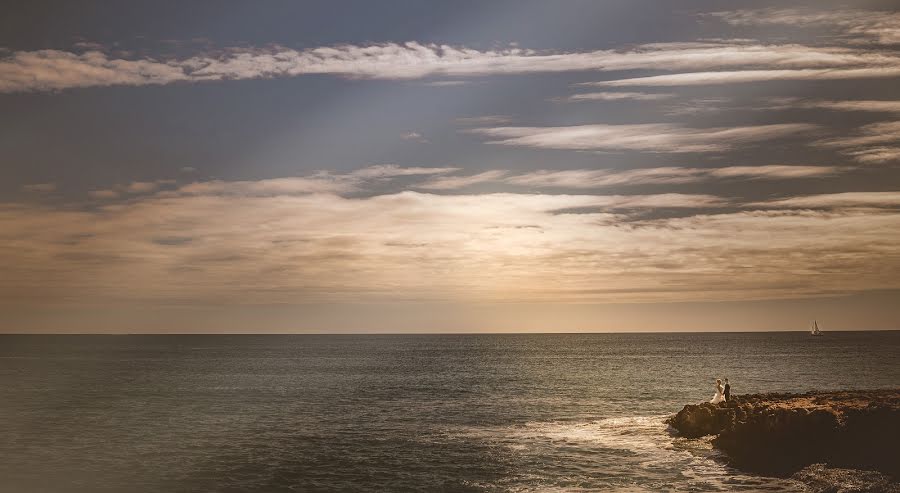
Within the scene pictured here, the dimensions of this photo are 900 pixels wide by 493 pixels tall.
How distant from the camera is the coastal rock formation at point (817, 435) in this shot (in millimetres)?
36406

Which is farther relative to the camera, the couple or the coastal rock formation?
the couple

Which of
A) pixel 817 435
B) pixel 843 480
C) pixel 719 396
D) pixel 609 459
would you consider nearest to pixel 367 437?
pixel 609 459

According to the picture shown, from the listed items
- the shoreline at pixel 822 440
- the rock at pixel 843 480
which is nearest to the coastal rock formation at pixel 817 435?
the shoreline at pixel 822 440

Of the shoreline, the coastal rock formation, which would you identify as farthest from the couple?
the coastal rock formation

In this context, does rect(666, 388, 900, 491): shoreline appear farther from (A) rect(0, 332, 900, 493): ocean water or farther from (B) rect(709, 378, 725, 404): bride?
(B) rect(709, 378, 725, 404): bride

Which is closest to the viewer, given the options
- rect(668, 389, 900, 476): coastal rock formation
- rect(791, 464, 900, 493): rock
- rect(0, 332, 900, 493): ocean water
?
rect(791, 464, 900, 493): rock

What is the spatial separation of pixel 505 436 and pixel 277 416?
23984 millimetres

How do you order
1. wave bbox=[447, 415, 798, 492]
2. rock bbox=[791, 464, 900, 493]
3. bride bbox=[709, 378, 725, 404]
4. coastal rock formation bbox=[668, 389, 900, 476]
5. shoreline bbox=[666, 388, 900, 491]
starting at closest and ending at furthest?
1. rock bbox=[791, 464, 900, 493]
2. shoreline bbox=[666, 388, 900, 491]
3. wave bbox=[447, 415, 798, 492]
4. coastal rock formation bbox=[668, 389, 900, 476]
5. bride bbox=[709, 378, 725, 404]

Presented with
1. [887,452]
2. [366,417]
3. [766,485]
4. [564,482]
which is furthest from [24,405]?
[887,452]

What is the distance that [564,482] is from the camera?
36.2m

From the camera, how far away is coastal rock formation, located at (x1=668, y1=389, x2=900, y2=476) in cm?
3641

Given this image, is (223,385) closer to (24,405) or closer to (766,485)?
(24,405)

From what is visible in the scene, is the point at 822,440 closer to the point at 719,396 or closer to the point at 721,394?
the point at 719,396

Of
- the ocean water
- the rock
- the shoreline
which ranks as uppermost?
the shoreline
